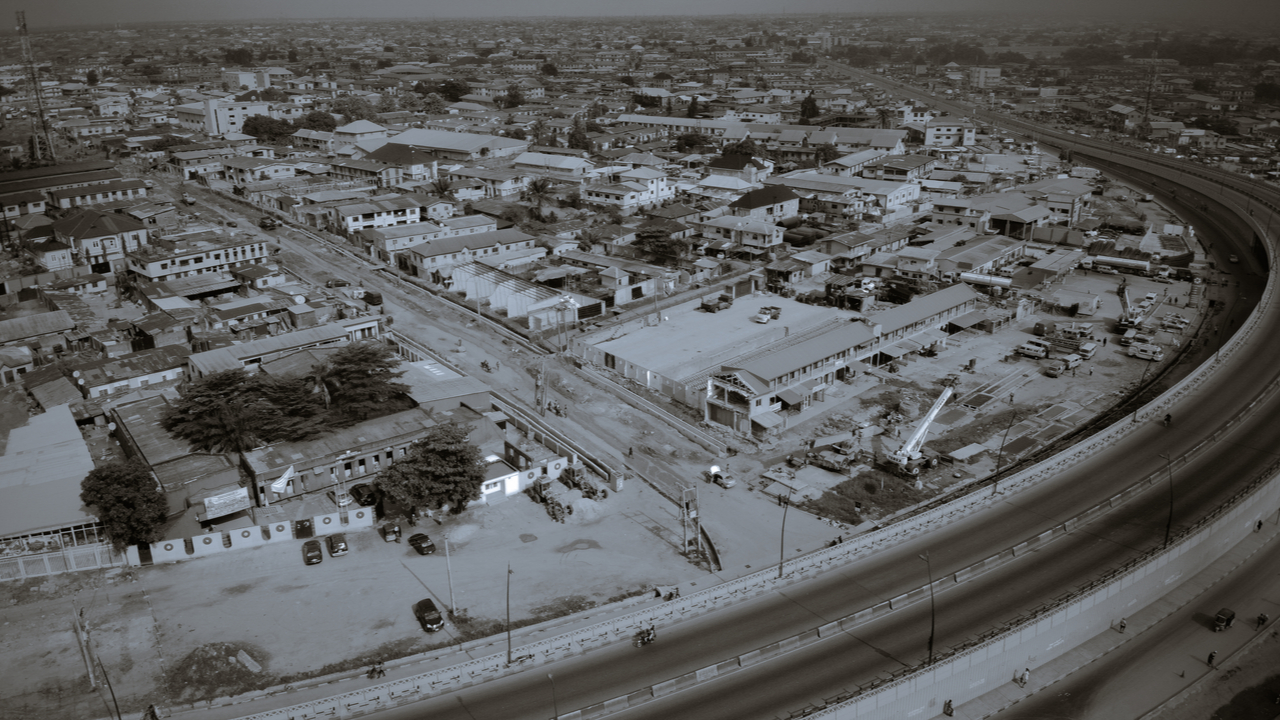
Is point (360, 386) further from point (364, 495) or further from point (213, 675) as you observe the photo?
point (213, 675)

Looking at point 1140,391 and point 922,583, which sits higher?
point 922,583

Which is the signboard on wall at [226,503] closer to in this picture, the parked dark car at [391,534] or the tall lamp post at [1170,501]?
the parked dark car at [391,534]

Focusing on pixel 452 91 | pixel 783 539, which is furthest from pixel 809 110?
pixel 783 539

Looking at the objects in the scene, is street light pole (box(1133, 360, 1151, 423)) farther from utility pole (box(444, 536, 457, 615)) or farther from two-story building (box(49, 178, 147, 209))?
two-story building (box(49, 178, 147, 209))

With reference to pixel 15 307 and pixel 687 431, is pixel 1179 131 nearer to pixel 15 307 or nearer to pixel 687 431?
pixel 687 431

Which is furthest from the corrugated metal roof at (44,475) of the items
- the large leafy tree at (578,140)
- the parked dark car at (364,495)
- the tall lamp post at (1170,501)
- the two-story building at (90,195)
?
the large leafy tree at (578,140)

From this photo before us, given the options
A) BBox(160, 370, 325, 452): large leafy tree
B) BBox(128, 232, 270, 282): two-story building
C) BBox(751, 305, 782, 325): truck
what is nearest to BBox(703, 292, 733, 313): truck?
BBox(751, 305, 782, 325): truck
